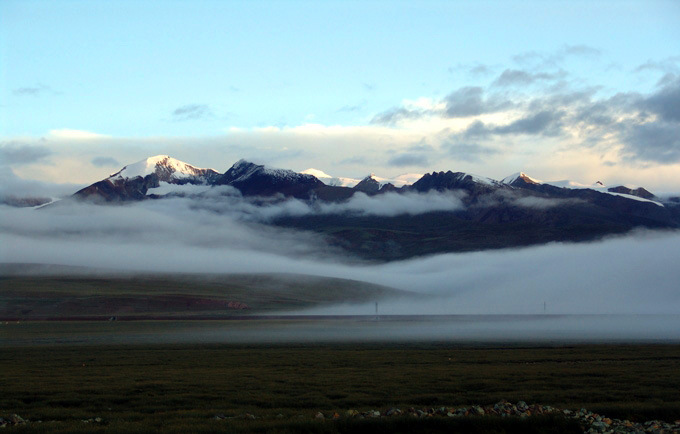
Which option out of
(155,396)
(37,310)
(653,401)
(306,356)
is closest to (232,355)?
(306,356)

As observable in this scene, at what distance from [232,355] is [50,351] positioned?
1869 centimetres

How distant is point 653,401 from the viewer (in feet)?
88.8

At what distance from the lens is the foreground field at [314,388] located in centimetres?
2214

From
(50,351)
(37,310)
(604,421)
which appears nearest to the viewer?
(604,421)

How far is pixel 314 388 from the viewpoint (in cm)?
3162

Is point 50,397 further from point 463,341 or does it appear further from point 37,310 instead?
point 37,310

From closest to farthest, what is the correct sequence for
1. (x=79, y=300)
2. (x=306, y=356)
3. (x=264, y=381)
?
(x=264, y=381) < (x=306, y=356) < (x=79, y=300)

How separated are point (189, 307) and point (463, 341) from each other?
399 ft

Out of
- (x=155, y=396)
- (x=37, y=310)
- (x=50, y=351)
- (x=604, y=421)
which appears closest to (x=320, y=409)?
(x=155, y=396)

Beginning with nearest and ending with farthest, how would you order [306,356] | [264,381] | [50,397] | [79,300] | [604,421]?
[604,421], [50,397], [264,381], [306,356], [79,300]

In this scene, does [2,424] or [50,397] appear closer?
[2,424]

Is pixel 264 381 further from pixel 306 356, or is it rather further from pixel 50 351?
pixel 50 351

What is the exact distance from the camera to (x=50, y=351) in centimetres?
6134

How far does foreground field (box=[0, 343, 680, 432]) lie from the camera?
2214 cm
